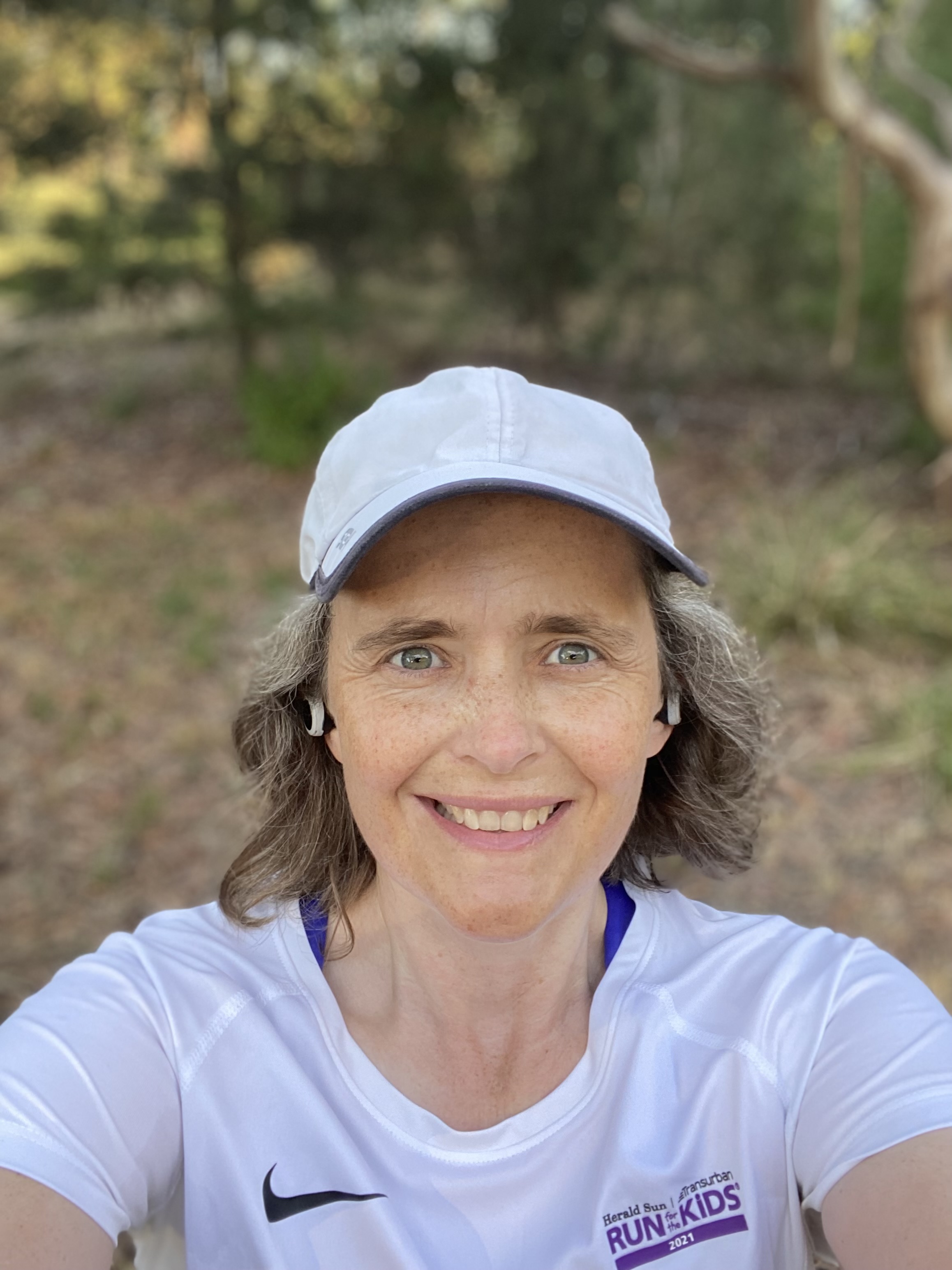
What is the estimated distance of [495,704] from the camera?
1377 millimetres

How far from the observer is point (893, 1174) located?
128cm

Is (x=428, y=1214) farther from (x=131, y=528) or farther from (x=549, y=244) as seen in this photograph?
(x=549, y=244)

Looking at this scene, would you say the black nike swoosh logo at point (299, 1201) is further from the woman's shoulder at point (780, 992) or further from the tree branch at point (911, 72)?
the tree branch at point (911, 72)

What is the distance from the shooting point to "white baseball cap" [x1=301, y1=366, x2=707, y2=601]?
1.36 meters

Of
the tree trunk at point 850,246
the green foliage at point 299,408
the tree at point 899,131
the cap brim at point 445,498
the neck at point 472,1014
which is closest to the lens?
the cap brim at point 445,498

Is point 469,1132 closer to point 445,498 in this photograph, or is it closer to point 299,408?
point 445,498

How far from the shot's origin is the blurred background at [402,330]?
5.15 metres

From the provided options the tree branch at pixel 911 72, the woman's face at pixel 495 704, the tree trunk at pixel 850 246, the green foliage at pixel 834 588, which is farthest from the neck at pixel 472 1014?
the tree branch at pixel 911 72

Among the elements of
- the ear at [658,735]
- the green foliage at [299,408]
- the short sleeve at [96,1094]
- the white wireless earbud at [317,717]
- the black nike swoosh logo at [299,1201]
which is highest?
the white wireless earbud at [317,717]

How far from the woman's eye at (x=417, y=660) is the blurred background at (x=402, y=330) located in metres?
3.16

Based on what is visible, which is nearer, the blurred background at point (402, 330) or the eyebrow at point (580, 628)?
the eyebrow at point (580, 628)

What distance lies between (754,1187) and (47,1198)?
0.86 meters

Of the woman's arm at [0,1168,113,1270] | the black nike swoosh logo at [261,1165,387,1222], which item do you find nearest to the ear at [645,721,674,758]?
the black nike swoosh logo at [261,1165,387,1222]

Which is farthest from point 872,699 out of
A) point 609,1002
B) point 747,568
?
point 609,1002
